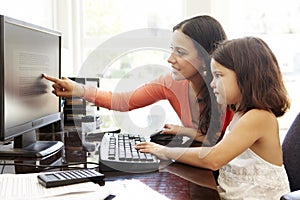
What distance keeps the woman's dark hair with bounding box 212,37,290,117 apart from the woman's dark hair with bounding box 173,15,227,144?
0.23m

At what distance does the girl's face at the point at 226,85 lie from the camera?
3.75ft

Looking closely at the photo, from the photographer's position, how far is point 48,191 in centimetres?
74

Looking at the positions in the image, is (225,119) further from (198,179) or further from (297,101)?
(297,101)

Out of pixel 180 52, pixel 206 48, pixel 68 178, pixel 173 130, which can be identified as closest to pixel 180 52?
pixel 180 52

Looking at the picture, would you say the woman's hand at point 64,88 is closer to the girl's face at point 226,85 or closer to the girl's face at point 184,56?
the girl's face at point 184,56

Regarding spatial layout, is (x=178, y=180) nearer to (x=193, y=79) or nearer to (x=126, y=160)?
(x=126, y=160)

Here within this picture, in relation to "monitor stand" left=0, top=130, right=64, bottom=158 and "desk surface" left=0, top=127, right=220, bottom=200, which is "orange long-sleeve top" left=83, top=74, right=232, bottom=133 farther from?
"desk surface" left=0, top=127, right=220, bottom=200

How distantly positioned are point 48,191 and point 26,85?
494mm

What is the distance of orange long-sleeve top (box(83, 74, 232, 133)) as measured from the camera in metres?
1.56

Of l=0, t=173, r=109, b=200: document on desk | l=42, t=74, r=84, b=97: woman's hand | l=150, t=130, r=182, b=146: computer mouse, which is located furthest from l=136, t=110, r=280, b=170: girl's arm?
l=42, t=74, r=84, b=97: woman's hand

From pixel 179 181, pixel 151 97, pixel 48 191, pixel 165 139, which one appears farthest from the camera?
pixel 151 97

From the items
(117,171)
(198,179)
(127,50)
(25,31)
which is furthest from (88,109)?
(127,50)

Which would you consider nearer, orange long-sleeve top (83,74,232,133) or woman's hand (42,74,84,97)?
woman's hand (42,74,84,97)

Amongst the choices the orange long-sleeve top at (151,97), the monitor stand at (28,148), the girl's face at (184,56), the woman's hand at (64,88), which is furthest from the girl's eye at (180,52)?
the monitor stand at (28,148)
